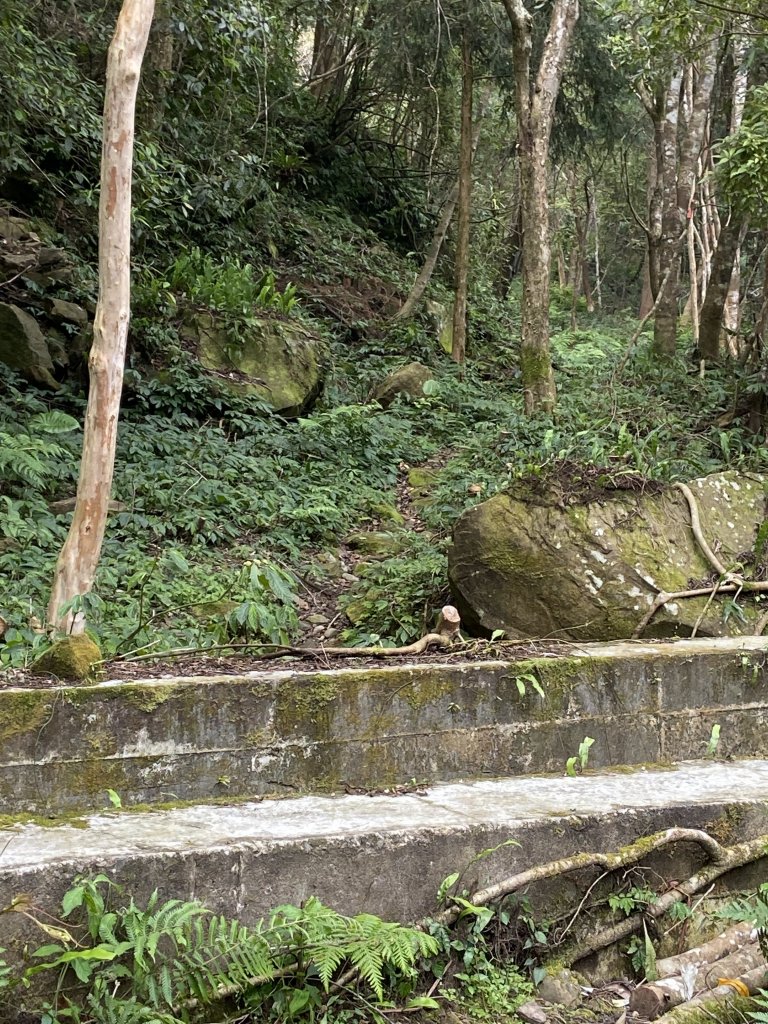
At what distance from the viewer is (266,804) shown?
3654 mm

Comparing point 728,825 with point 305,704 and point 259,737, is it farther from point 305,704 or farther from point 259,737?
point 259,737

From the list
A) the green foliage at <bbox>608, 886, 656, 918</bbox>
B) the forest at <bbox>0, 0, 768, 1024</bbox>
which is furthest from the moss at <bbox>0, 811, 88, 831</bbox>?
the green foliage at <bbox>608, 886, 656, 918</bbox>

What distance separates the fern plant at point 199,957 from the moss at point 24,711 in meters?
1.10

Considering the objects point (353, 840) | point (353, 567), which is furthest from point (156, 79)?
point (353, 840)

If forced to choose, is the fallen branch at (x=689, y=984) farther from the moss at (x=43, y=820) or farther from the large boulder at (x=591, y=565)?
the large boulder at (x=591, y=565)

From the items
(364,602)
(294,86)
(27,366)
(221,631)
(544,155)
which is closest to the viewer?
(221,631)

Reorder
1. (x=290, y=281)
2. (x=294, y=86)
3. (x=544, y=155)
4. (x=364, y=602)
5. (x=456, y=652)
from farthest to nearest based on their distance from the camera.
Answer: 1. (x=294, y=86)
2. (x=290, y=281)
3. (x=544, y=155)
4. (x=364, y=602)
5. (x=456, y=652)

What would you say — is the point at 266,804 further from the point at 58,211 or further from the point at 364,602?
the point at 58,211

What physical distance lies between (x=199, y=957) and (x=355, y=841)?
69 cm

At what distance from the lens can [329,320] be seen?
14.8 m

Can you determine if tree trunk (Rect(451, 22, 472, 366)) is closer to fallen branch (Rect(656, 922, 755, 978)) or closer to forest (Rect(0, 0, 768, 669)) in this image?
forest (Rect(0, 0, 768, 669))

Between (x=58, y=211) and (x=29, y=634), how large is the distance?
8.38 m

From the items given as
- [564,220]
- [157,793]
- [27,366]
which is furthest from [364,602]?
[564,220]

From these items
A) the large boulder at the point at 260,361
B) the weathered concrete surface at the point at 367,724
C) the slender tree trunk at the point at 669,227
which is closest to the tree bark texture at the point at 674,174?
the slender tree trunk at the point at 669,227
